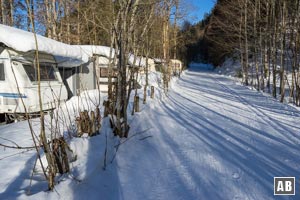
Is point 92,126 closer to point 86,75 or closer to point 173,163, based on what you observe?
point 173,163

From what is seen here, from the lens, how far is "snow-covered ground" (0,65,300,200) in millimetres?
2951

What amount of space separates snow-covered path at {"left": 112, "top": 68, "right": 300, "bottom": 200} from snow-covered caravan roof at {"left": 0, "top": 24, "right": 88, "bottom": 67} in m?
4.01

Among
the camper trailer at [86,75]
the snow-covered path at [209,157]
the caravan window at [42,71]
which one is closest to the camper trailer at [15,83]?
the caravan window at [42,71]

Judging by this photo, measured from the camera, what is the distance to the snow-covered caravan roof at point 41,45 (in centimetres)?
676

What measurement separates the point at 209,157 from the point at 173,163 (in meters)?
0.68

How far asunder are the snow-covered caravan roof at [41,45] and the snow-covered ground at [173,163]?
7.85 feet

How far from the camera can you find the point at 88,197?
279 centimetres

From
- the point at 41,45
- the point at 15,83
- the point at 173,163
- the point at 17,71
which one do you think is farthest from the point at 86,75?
the point at 173,163

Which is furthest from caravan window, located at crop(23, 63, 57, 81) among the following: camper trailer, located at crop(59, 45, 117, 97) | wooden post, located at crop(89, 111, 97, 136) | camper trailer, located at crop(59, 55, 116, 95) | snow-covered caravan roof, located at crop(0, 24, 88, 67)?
wooden post, located at crop(89, 111, 97, 136)

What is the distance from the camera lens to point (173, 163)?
153 inches

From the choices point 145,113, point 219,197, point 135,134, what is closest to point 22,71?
point 145,113

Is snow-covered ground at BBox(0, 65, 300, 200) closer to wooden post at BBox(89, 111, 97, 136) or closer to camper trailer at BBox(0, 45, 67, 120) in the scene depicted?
wooden post at BBox(89, 111, 97, 136)

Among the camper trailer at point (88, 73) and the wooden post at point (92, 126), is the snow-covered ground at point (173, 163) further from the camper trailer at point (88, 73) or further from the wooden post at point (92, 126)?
the camper trailer at point (88, 73)

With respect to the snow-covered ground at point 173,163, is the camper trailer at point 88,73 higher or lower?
higher
